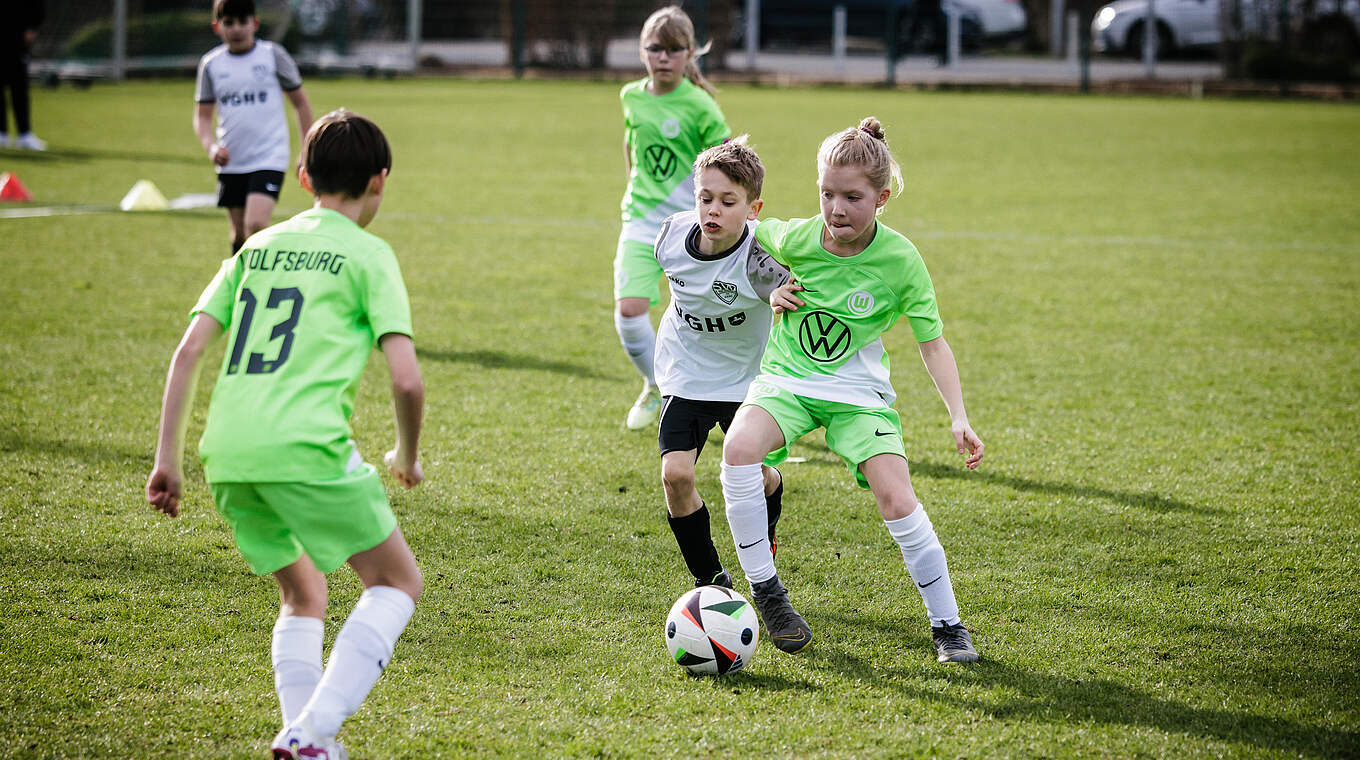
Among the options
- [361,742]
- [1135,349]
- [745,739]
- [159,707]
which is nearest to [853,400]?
[745,739]

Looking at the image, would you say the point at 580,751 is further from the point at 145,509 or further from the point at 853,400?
the point at 145,509

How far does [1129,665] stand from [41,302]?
7.29 m

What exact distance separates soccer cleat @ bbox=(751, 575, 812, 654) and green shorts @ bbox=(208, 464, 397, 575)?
133 cm

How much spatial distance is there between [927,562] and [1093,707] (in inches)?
23.7

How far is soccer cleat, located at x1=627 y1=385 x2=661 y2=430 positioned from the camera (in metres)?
5.98

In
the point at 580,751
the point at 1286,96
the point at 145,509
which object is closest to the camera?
the point at 580,751

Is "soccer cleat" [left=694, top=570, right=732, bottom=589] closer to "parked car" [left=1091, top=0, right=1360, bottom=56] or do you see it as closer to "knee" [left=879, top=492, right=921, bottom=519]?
"knee" [left=879, top=492, right=921, bottom=519]

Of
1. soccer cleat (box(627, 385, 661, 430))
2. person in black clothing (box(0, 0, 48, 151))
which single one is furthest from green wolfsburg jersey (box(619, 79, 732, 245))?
person in black clothing (box(0, 0, 48, 151))

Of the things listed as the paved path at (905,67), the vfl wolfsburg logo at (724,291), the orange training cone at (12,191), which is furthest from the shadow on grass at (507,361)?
the paved path at (905,67)

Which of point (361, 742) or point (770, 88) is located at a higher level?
point (770, 88)

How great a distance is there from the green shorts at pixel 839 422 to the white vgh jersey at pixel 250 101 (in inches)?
198

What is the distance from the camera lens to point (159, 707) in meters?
3.23

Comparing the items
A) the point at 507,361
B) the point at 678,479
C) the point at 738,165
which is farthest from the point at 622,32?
the point at 678,479

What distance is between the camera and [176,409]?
272 centimetres
